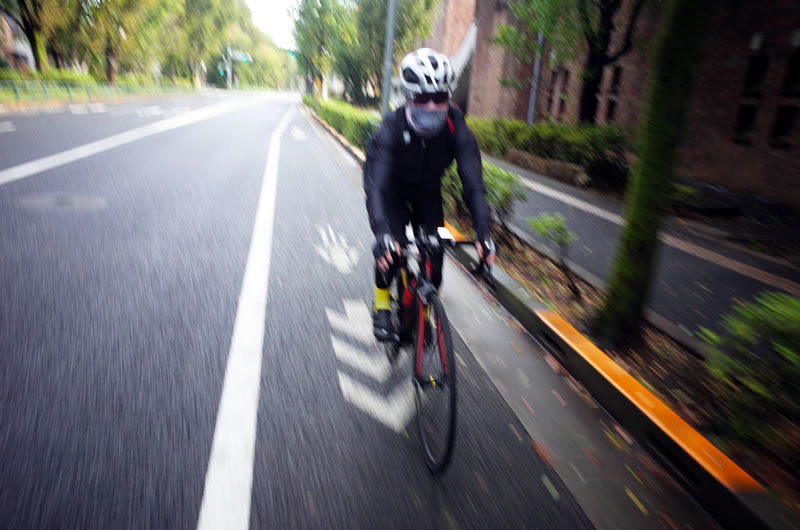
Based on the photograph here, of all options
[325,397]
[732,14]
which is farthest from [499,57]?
[325,397]

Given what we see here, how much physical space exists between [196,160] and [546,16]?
10.1 m

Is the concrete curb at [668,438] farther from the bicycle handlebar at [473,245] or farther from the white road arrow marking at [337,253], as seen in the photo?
the white road arrow marking at [337,253]

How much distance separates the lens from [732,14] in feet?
42.9

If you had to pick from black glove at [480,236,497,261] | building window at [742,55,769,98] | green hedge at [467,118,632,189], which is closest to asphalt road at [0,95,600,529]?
black glove at [480,236,497,261]

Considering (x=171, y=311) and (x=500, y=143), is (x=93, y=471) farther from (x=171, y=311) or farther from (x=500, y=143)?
(x=500, y=143)

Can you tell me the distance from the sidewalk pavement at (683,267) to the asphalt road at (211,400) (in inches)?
97.5

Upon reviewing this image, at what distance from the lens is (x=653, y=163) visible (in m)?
3.72

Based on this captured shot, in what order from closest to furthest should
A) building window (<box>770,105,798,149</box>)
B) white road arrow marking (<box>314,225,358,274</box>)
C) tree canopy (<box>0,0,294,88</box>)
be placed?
white road arrow marking (<box>314,225,358,274</box>)
building window (<box>770,105,798,149</box>)
tree canopy (<box>0,0,294,88</box>)

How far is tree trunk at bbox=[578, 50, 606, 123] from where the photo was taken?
15.2 metres

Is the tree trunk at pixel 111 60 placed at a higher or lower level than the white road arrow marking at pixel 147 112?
higher

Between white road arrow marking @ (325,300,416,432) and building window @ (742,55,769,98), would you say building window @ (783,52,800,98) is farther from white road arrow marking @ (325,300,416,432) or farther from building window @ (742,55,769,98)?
white road arrow marking @ (325,300,416,432)

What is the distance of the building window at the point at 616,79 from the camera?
18172 mm

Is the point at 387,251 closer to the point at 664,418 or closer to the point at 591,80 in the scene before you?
the point at 664,418

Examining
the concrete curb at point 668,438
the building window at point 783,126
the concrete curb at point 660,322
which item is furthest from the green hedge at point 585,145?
the concrete curb at point 668,438
